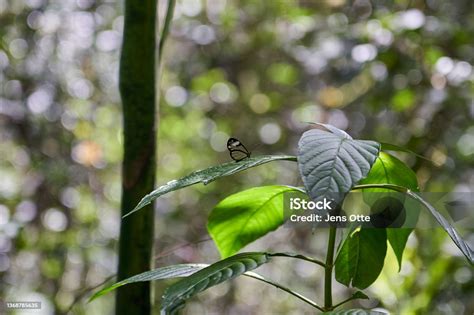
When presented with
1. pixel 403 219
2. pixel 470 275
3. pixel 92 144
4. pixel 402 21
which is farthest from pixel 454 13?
pixel 403 219

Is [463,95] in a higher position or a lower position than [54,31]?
lower

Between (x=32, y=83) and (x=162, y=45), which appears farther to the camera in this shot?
(x=32, y=83)

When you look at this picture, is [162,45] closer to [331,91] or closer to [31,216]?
[31,216]

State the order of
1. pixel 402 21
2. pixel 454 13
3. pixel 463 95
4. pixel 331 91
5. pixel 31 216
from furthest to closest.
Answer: pixel 331 91 < pixel 31 216 < pixel 454 13 < pixel 463 95 < pixel 402 21

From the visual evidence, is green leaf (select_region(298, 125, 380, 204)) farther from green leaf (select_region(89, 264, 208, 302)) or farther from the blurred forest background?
the blurred forest background

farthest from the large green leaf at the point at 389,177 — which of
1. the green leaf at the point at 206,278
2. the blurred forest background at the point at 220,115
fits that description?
the blurred forest background at the point at 220,115

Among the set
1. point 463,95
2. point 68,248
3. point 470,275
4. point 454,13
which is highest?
point 454,13

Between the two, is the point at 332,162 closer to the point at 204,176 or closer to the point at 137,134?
the point at 204,176
